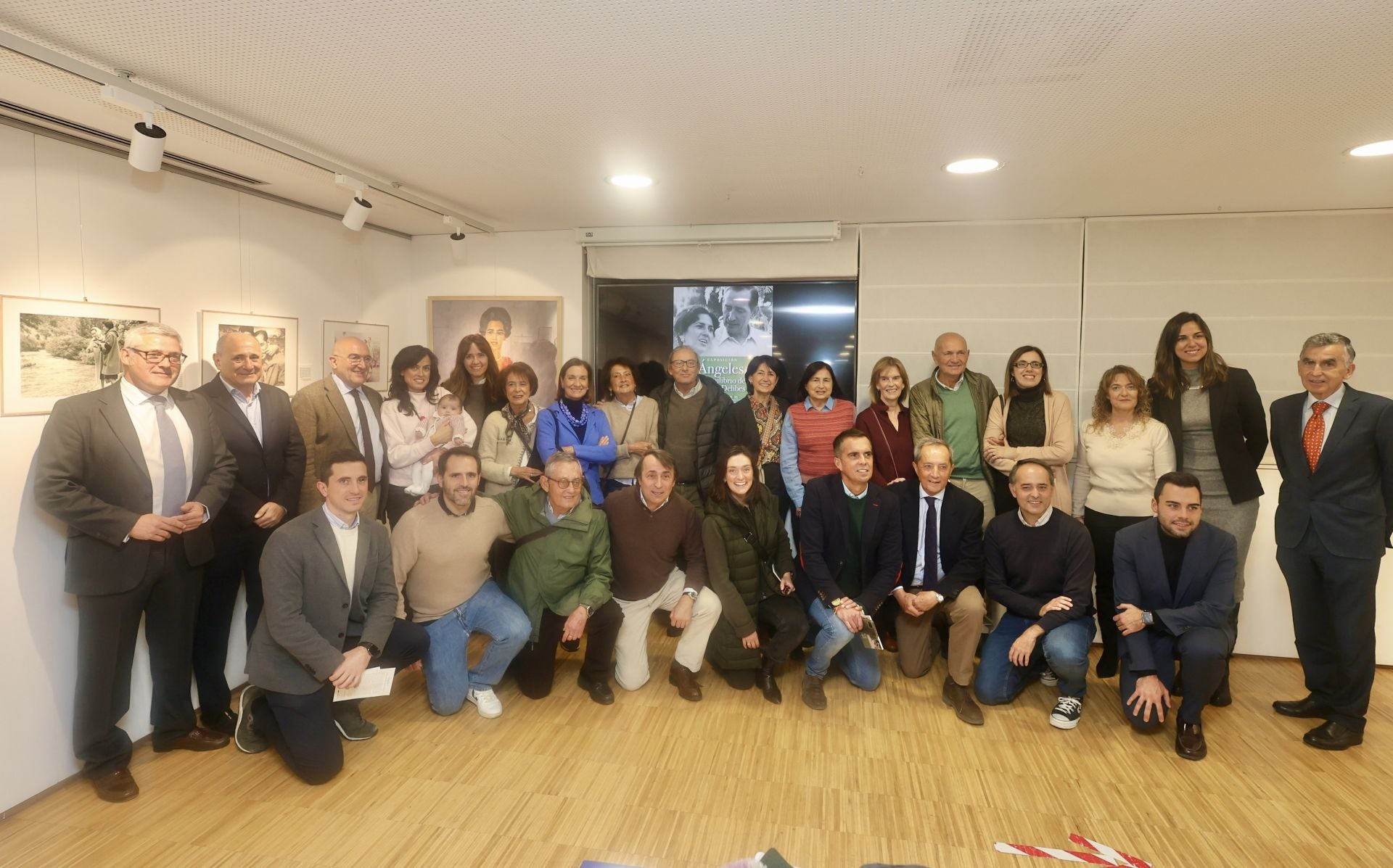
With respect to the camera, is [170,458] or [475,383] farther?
[475,383]

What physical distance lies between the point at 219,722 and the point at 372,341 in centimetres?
253

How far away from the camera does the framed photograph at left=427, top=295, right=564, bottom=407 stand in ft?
16.5

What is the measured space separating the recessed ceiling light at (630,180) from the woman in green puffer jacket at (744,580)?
1.39 meters

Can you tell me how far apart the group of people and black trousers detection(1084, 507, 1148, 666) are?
0.05 feet

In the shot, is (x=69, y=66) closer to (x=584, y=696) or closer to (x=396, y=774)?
(x=396, y=774)

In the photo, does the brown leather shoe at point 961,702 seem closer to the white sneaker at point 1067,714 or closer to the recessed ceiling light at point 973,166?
the white sneaker at point 1067,714

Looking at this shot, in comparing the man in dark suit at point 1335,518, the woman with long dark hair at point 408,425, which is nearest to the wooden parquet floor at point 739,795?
the man in dark suit at point 1335,518

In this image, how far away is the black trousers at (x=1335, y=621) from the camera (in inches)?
119

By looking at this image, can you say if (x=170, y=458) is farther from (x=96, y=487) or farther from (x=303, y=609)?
(x=303, y=609)

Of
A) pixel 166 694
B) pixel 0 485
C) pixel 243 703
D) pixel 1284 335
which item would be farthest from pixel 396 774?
pixel 1284 335

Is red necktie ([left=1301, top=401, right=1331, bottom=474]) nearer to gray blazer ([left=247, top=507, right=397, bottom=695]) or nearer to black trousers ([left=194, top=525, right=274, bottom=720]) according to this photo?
gray blazer ([left=247, top=507, right=397, bottom=695])

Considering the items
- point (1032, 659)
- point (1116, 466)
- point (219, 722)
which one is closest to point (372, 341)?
point (219, 722)

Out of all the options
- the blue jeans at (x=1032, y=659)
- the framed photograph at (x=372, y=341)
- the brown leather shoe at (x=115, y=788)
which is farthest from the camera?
the framed photograph at (x=372, y=341)

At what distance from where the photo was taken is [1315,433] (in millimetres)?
3076
